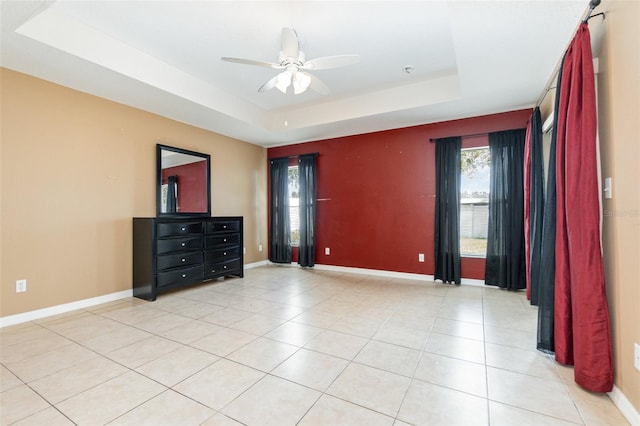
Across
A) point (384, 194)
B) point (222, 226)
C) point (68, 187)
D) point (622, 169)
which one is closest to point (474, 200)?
point (384, 194)

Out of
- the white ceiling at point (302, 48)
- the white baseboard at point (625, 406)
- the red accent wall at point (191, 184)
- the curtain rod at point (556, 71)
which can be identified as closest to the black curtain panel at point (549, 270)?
the curtain rod at point (556, 71)

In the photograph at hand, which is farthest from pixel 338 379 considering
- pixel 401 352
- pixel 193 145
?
pixel 193 145

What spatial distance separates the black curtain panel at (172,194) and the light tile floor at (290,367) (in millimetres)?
1454

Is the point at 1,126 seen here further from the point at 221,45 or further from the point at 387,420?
the point at 387,420

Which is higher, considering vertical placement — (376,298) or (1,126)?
(1,126)

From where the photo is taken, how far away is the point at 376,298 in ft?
12.1

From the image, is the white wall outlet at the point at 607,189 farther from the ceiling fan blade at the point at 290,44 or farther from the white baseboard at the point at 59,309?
the white baseboard at the point at 59,309

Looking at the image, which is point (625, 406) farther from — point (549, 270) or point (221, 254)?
point (221, 254)

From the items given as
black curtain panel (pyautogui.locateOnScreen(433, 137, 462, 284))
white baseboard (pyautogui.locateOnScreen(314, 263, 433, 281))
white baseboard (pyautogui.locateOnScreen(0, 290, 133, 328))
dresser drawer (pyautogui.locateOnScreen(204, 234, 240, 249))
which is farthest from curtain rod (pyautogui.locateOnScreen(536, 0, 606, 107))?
white baseboard (pyautogui.locateOnScreen(0, 290, 133, 328))

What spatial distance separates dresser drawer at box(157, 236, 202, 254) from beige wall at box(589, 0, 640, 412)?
4238 mm

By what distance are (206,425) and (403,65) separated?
3.79 meters

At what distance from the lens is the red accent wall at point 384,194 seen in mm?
4488

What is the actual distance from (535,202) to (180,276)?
14.7 feet

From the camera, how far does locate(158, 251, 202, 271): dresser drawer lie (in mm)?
3695
